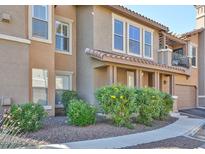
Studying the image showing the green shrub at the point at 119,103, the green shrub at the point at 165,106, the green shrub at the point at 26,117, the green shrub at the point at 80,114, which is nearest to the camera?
the green shrub at the point at 26,117

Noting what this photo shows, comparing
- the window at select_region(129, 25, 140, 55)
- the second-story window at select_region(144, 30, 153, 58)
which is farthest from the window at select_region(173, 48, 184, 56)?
the window at select_region(129, 25, 140, 55)

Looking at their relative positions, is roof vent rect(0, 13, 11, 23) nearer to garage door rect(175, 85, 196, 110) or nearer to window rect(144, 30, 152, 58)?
window rect(144, 30, 152, 58)

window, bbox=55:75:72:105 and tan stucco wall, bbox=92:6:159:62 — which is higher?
tan stucco wall, bbox=92:6:159:62

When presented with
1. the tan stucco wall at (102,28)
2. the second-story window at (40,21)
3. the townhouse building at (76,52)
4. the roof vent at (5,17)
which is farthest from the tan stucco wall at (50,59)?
the roof vent at (5,17)

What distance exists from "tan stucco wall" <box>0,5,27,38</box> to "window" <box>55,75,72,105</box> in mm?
4467

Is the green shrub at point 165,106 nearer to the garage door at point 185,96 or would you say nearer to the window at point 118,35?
the window at point 118,35

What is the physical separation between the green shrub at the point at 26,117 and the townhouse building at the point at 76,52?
1850 millimetres

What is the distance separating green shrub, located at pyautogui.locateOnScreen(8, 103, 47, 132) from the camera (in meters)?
8.96

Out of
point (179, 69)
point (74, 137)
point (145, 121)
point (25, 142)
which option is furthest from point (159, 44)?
point (25, 142)

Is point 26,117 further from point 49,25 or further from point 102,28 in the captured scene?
point 102,28

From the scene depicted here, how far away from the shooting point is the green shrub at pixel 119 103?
11.1 metres

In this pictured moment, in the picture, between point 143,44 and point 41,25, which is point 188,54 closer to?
point 143,44

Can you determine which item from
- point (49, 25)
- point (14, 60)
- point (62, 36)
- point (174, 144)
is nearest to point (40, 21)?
point (49, 25)

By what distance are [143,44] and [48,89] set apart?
8.43m
